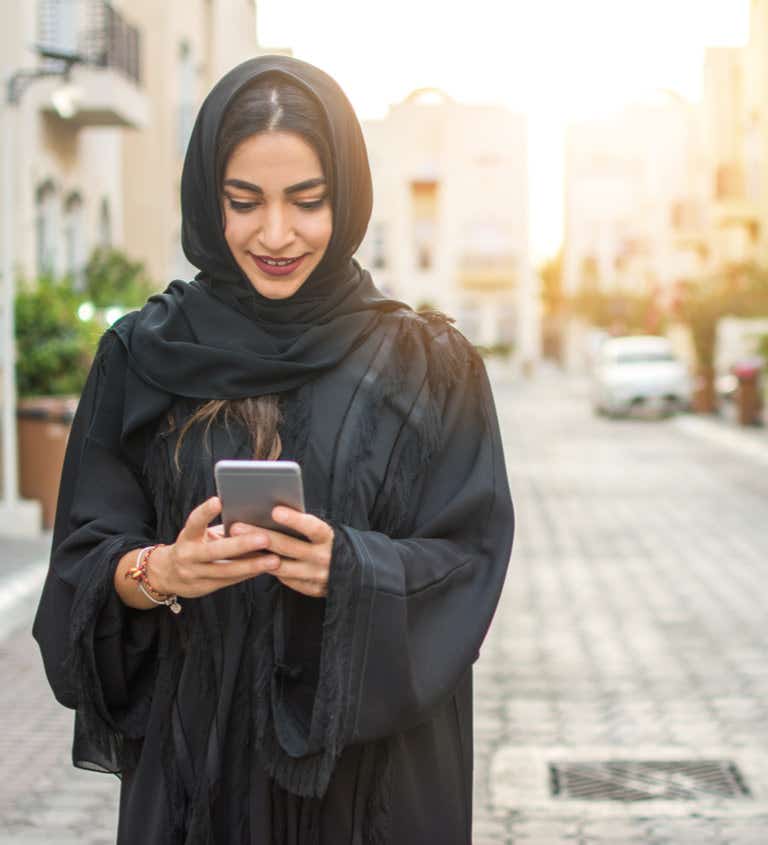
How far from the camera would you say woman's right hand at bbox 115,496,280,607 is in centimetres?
208

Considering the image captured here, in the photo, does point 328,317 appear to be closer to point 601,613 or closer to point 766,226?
point 601,613

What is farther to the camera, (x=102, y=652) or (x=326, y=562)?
(x=102, y=652)

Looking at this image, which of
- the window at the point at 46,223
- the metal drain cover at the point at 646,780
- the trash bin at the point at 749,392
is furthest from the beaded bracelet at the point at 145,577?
the trash bin at the point at 749,392

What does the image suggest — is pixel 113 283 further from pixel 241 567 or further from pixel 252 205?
pixel 241 567

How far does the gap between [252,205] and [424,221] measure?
60.0 meters

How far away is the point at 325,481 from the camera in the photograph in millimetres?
2334

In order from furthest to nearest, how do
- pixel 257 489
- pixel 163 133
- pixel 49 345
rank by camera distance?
pixel 163 133
pixel 49 345
pixel 257 489

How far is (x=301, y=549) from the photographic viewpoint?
2.13 metres

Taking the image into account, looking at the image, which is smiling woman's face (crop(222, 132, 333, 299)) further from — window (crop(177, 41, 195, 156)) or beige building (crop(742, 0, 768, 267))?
beige building (crop(742, 0, 768, 267))

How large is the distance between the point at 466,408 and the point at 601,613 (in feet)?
22.3

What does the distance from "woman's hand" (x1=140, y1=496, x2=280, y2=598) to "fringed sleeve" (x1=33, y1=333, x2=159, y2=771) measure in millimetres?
183

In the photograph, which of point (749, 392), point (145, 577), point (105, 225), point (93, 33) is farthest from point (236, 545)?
point (749, 392)

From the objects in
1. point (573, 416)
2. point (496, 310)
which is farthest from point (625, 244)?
point (573, 416)

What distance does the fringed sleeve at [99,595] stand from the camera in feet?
7.64
